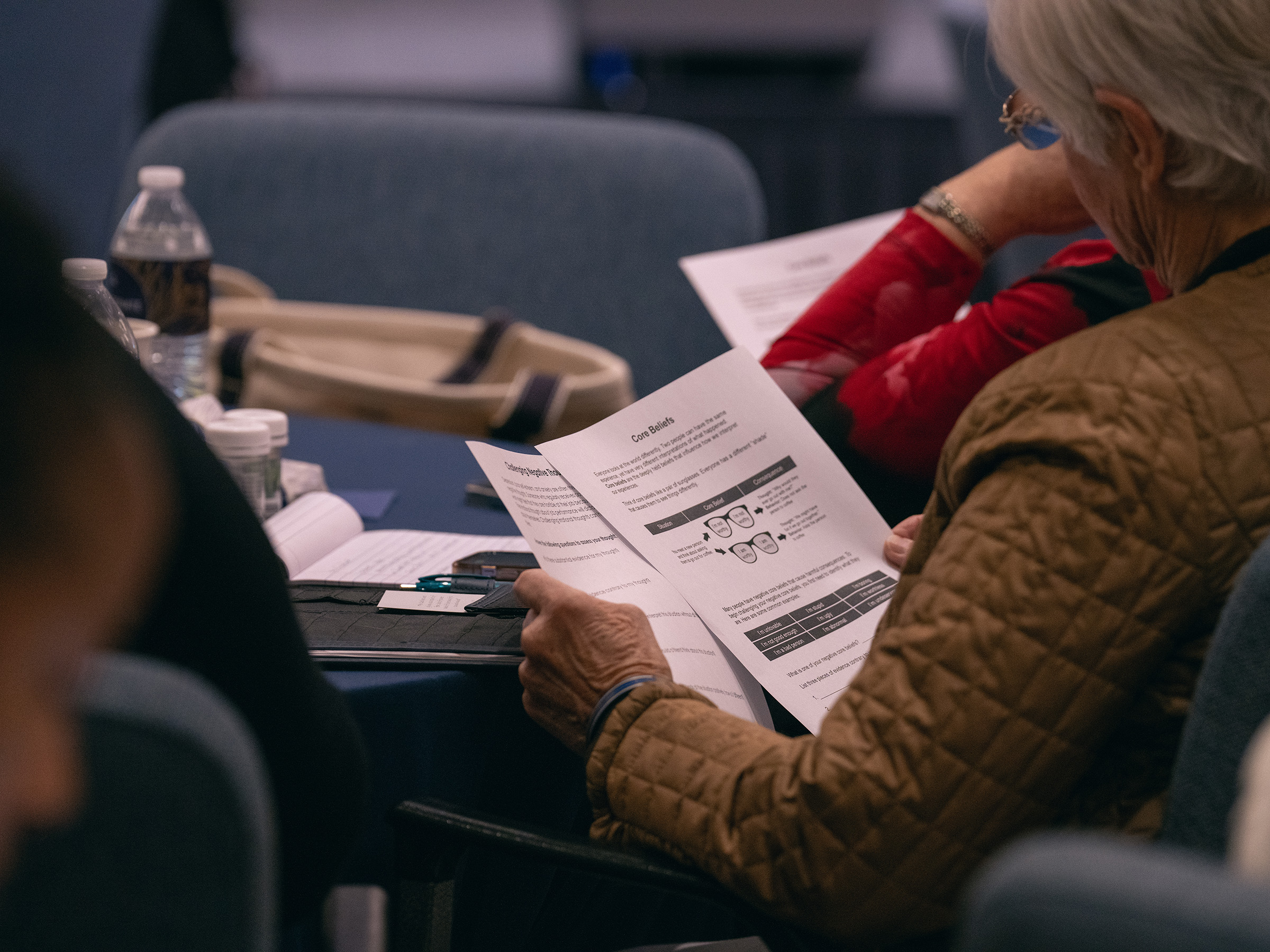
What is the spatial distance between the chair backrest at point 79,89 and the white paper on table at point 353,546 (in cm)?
227

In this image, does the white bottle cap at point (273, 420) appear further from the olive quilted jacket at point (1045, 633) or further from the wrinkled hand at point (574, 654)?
the olive quilted jacket at point (1045, 633)

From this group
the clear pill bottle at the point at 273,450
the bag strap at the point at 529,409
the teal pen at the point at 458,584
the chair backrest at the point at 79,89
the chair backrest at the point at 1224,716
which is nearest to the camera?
the chair backrest at the point at 1224,716

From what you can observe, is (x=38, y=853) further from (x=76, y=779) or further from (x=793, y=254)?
(x=793, y=254)

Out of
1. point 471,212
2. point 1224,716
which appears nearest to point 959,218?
point 1224,716

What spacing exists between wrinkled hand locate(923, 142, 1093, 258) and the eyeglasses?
292mm

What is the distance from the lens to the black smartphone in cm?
104

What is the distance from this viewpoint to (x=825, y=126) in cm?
400

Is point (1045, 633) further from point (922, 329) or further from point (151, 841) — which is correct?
point (922, 329)

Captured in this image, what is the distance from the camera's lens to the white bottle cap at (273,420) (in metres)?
1.17

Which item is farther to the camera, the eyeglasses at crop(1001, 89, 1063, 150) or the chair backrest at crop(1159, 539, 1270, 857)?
the eyeglasses at crop(1001, 89, 1063, 150)

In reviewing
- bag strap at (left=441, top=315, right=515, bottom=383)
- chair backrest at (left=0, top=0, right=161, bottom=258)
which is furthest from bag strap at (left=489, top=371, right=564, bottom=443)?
chair backrest at (left=0, top=0, right=161, bottom=258)

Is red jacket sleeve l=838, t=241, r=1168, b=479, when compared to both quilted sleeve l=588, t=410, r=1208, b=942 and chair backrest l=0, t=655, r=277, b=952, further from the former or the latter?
chair backrest l=0, t=655, r=277, b=952

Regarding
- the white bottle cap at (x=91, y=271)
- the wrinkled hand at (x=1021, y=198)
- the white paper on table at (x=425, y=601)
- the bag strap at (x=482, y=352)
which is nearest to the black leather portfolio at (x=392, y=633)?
the white paper on table at (x=425, y=601)

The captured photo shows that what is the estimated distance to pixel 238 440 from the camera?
1.11 m
